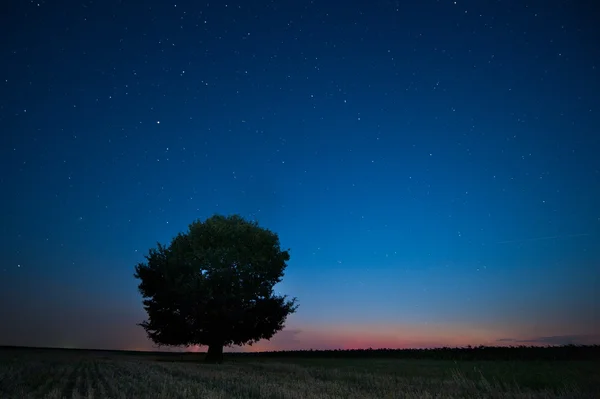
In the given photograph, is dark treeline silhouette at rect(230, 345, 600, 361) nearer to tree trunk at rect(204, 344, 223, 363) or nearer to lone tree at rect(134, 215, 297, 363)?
lone tree at rect(134, 215, 297, 363)

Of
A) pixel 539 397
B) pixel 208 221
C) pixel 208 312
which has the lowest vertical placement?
pixel 539 397

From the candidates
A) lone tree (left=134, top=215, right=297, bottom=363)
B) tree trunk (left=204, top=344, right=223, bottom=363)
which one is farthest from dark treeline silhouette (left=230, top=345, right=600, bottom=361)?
tree trunk (left=204, top=344, right=223, bottom=363)

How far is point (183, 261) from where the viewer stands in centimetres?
3806

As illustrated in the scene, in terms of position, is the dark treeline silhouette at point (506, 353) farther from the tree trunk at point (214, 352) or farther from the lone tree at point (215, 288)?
the tree trunk at point (214, 352)

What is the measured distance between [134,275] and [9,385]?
26.7 meters

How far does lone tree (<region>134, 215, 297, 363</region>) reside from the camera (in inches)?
1417

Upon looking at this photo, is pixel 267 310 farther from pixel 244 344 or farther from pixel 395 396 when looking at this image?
pixel 395 396

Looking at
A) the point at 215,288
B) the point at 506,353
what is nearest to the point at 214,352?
the point at 215,288

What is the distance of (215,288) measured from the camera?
3659cm

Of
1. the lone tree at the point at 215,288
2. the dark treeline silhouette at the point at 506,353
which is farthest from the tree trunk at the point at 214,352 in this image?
the dark treeline silhouette at the point at 506,353

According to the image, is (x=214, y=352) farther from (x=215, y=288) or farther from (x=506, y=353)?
(x=506, y=353)

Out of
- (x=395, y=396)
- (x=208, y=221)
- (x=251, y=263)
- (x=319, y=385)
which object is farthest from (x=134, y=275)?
(x=395, y=396)

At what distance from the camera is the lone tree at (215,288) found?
1417 inches

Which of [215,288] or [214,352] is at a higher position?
[215,288]
